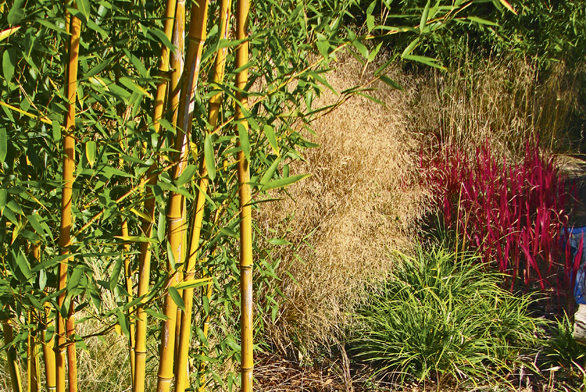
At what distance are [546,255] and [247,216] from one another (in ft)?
8.16

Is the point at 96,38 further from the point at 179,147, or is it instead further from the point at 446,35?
the point at 446,35

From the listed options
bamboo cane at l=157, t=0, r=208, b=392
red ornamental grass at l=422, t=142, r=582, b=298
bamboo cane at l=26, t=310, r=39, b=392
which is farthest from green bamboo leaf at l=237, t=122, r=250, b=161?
red ornamental grass at l=422, t=142, r=582, b=298

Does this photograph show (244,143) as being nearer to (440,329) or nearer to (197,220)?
(197,220)

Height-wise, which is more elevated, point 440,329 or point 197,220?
point 197,220

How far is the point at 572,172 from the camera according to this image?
4617mm

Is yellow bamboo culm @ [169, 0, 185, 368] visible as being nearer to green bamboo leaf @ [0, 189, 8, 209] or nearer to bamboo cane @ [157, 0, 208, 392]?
bamboo cane @ [157, 0, 208, 392]

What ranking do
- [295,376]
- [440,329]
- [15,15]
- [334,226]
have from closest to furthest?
[15,15] < [440,329] < [295,376] < [334,226]

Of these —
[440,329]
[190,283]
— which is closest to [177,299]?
[190,283]

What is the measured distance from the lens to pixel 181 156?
93 cm

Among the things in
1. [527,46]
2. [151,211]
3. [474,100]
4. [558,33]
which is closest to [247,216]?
[151,211]

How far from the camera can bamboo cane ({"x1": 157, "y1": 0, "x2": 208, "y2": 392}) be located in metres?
0.88

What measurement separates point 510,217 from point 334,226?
4.17 feet

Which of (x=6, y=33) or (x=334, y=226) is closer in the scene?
(x=6, y=33)

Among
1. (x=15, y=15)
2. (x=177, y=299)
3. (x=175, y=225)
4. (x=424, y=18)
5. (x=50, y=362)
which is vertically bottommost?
(x=50, y=362)
